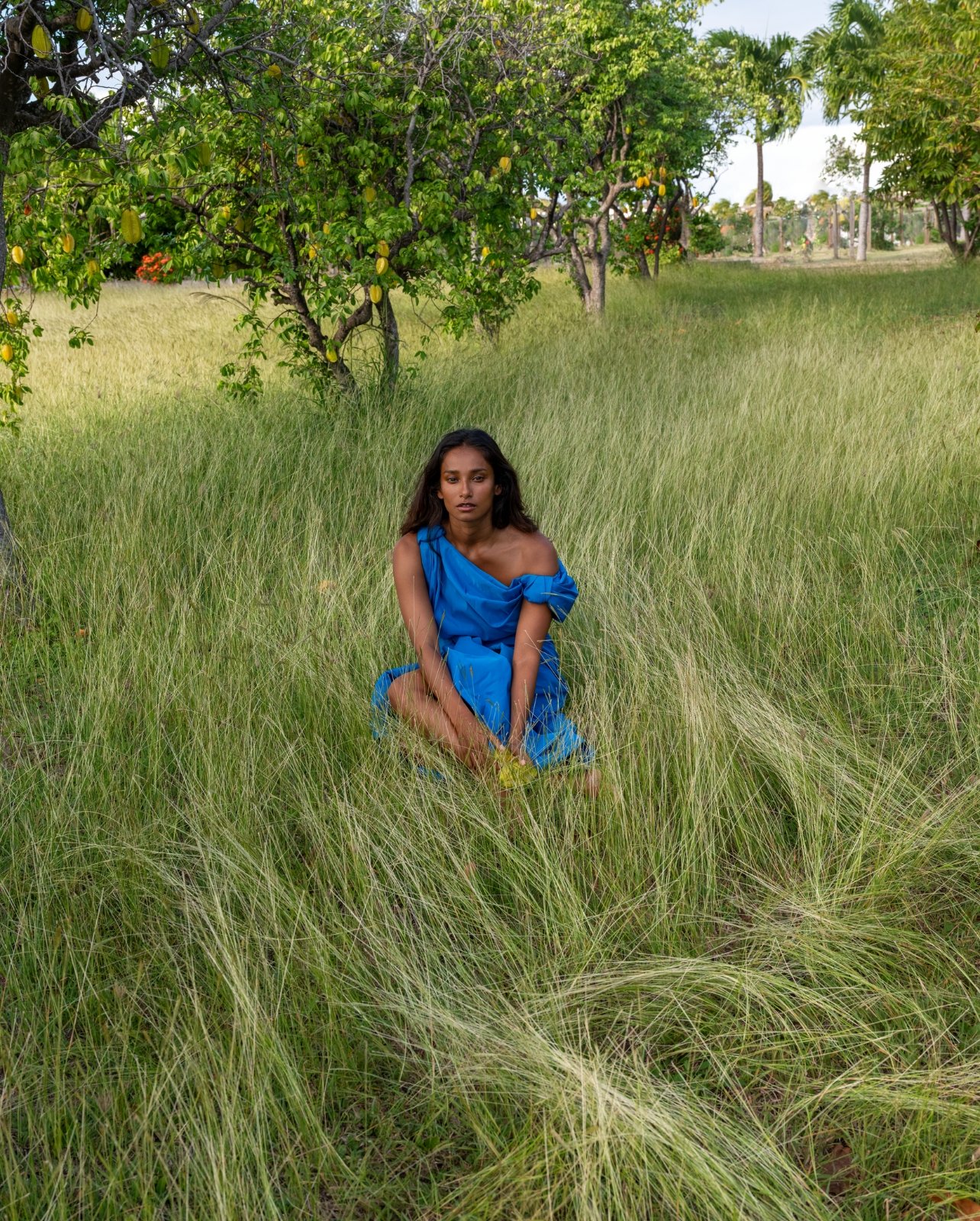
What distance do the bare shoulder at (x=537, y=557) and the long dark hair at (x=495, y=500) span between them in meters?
0.06

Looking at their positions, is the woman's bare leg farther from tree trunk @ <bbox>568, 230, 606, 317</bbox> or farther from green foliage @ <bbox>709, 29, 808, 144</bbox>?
green foliage @ <bbox>709, 29, 808, 144</bbox>

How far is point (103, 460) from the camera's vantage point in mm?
5934

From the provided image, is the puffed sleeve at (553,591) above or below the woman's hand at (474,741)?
above

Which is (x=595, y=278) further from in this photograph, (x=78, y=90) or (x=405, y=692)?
(x=405, y=692)

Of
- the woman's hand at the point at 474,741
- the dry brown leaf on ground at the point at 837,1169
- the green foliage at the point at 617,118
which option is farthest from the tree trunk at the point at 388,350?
the dry brown leaf on ground at the point at 837,1169

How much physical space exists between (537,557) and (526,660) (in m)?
0.37

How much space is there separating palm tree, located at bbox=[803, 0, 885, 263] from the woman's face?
21.4 metres

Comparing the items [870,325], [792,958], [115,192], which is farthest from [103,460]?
[870,325]

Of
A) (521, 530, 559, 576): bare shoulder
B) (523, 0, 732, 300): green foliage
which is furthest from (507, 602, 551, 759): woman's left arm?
(523, 0, 732, 300): green foliage

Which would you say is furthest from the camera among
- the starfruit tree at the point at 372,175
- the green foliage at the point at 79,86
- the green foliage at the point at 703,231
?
the green foliage at the point at 703,231

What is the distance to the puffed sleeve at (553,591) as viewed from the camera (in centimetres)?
320

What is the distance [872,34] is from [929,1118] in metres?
34.5

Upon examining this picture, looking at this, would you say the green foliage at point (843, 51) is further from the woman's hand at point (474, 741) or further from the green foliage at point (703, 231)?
the woman's hand at point (474, 741)

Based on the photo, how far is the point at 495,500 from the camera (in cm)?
336
